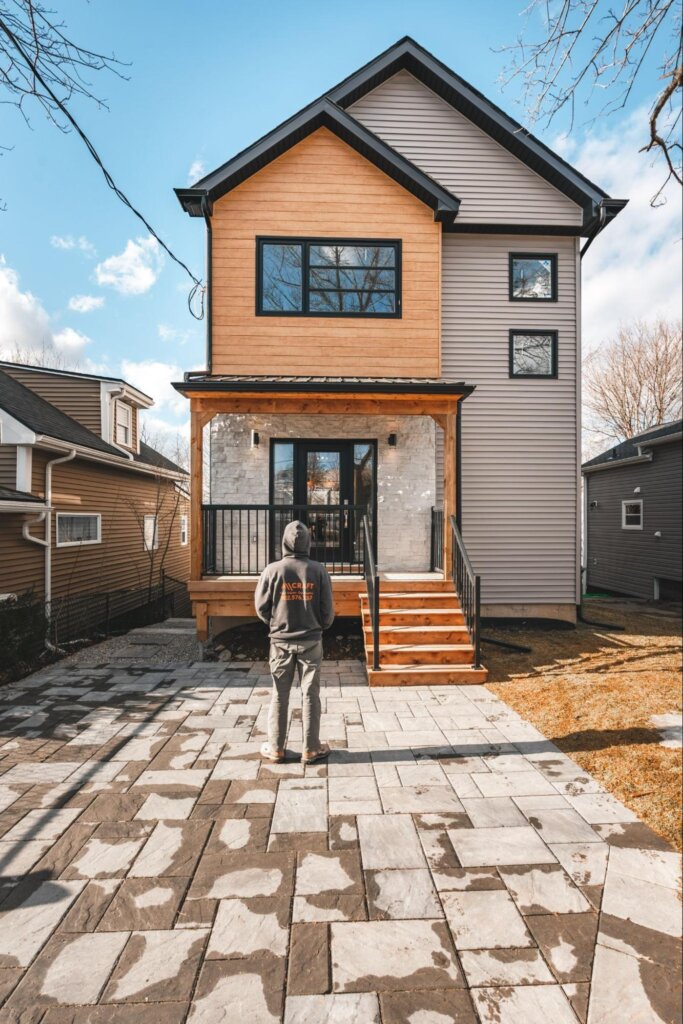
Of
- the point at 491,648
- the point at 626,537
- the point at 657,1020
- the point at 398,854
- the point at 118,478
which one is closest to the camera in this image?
the point at 657,1020

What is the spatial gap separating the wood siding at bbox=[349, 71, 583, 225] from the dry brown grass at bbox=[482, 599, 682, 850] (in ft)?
26.0

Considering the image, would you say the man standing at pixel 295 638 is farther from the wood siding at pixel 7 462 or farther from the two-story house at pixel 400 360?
the wood siding at pixel 7 462

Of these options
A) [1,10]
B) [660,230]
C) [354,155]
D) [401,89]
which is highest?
[401,89]

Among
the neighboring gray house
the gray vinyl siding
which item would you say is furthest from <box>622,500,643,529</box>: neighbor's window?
the gray vinyl siding

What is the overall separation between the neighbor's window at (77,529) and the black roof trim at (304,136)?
6458mm

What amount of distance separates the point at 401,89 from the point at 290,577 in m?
10.6

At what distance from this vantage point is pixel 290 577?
13.3 ft

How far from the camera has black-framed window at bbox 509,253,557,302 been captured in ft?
32.3

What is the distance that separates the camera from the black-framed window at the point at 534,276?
32.3 feet

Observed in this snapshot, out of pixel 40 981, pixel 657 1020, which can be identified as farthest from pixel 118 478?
pixel 657 1020

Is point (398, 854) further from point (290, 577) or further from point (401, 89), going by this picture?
point (401, 89)

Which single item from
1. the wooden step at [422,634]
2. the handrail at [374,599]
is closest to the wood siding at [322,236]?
the handrail at [374,599]

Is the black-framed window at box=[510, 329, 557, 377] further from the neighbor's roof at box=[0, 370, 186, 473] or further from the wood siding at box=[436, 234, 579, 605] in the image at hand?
the neighbor's roof at box=[0, 370, 186, 473]

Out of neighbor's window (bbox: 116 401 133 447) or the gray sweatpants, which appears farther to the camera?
neighbor's window (bbox: 116 401 133 447)
